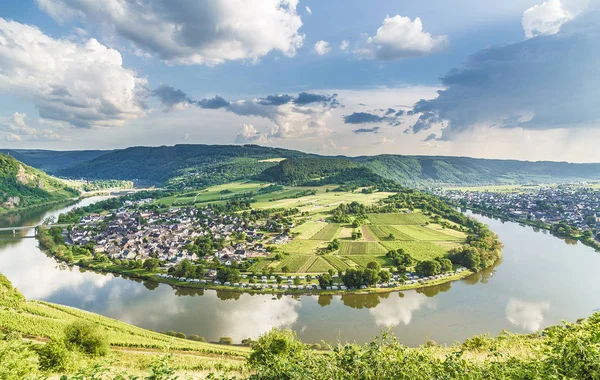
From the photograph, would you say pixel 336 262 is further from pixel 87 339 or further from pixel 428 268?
pixel 87 339

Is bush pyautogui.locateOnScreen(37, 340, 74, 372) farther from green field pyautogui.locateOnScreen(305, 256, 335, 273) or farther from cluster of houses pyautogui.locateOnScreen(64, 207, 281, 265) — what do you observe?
cluster of houses pyautogui.locateOnScreen(64, 207, 281, 265)

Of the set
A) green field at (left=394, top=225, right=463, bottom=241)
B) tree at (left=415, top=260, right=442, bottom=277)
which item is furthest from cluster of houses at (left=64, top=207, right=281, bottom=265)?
green field at (left=394, top=225, right=463, bottom=241)

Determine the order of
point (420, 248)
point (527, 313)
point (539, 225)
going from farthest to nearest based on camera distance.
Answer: point (539, 225)
point (420, 248)
point (527, 313)

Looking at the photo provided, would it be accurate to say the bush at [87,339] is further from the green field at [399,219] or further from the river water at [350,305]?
the green field at [399,219]

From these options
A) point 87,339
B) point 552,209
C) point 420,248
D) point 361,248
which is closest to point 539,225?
point 552,209

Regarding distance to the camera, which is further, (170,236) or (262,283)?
(170,236)

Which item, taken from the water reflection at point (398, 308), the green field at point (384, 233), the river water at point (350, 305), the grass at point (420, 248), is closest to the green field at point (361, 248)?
the grass at point (420, 248)

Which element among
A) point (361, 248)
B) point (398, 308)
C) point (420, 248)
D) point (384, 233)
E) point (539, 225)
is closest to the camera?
point (398, 308)
